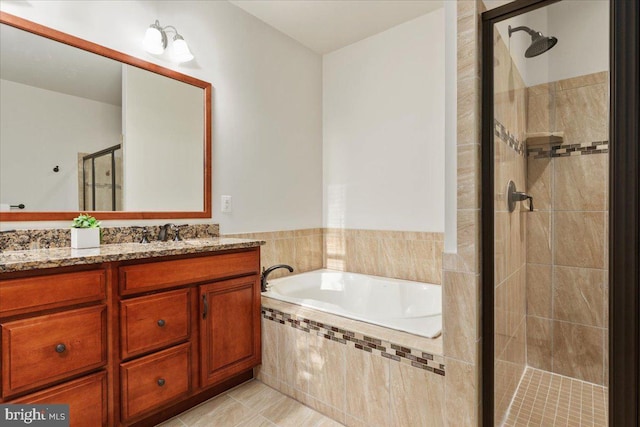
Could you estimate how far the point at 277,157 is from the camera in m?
2.86

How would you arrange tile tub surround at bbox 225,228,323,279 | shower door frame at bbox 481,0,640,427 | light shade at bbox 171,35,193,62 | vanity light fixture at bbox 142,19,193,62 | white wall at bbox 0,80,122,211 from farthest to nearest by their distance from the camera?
tile tub surround at bbox 225,228,323,279 → light shade at bbox 171,35,193,62 → vanity light fixture at bbox 142,19,193,62 → white wall at bbox 0,80,122,211 → shower door frame at bbox 481,0,640,427

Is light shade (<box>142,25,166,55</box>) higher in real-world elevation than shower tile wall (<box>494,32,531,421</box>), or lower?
higher

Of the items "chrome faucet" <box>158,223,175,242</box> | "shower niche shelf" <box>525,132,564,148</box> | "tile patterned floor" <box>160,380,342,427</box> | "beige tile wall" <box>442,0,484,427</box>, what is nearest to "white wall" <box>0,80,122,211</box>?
"chrome faucet" <box>158,223,175,242</box>

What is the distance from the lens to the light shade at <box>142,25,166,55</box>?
1976 millimetres

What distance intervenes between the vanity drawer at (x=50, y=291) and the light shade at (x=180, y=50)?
1.44 metres

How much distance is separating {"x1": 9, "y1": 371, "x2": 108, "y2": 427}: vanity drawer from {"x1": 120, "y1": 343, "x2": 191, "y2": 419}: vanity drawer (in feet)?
0.28

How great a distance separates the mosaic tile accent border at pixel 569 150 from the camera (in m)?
1.26

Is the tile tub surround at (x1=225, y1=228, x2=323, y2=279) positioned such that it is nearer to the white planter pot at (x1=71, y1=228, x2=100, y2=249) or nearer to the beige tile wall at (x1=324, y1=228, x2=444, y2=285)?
the beige tile wall at (x1=324, y1=228, x2=444, y2=285)

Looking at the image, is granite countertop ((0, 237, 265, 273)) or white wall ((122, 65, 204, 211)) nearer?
granite countertop ((0, 237, 265, 273))

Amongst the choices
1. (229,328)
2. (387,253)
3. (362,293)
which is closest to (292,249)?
(362,293)

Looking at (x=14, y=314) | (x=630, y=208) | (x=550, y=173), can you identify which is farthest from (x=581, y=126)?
(x=14, y=314)

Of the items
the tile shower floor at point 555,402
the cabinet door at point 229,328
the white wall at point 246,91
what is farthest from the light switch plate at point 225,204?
the tile shower floor at point 555,402

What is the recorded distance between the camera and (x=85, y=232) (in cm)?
164

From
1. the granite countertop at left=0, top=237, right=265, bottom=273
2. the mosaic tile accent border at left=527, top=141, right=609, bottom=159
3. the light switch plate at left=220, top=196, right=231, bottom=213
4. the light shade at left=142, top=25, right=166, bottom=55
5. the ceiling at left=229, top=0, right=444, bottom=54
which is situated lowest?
the granite countertop at left=0, top=237, right=265, bottom=273
